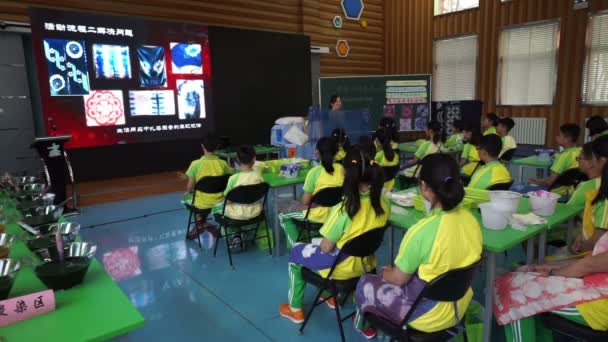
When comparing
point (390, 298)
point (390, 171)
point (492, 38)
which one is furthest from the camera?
point (492, 38)

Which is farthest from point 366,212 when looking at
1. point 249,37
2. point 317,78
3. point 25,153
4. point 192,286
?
point 317,78

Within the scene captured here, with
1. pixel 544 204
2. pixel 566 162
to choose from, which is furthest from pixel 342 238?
pixel 566 162

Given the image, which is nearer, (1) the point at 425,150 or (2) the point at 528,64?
(1) the point at 425,150

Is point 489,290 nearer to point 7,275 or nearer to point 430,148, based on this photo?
point 7,275

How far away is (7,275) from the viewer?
1325mm

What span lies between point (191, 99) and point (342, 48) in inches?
174

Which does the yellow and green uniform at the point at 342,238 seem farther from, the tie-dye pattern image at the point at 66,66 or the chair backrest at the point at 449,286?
the tie-dye pattern image at the point at 66,66

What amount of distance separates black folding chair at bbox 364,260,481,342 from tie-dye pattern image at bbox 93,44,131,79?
6.20m

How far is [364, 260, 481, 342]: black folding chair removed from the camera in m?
1.58

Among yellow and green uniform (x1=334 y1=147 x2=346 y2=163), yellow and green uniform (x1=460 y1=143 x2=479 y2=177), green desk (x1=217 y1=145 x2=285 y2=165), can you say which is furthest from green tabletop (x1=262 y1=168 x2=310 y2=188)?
yellow and green uniform (x1=460 y1=143 x2=479 y2=177)

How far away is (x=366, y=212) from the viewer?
2133 millimetres

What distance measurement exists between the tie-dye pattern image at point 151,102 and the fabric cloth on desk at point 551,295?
6.39 metres

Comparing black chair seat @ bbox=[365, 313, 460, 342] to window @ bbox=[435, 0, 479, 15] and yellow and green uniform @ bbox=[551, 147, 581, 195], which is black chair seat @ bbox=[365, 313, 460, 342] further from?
window @ bbox=[435, 0, 479, 15]

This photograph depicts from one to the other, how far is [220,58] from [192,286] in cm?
557
